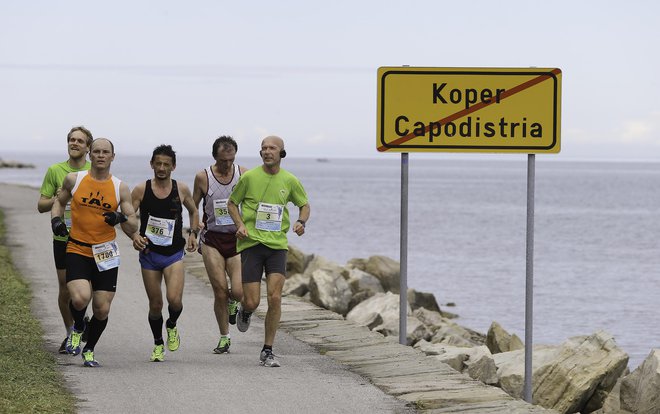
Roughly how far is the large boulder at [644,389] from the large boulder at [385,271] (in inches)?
470

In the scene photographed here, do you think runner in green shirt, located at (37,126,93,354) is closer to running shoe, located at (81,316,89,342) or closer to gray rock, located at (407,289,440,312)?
running shoe, located at (81,316,89,342)

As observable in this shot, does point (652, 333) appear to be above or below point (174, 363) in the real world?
below

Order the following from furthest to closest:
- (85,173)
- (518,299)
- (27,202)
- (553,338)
A: 1. (27,202)
2. (518,299)
3. (553,338)
4. (85,173)

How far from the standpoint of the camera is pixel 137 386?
30.5 feet

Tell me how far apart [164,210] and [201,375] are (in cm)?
A: 134

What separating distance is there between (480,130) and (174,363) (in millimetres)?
3076

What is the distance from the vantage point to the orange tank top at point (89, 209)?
Result: 9.95m

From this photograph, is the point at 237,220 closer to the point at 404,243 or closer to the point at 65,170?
the point at 65,170

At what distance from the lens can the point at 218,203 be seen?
1093 cm

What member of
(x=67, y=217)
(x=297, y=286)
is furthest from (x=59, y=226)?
(x=297, y=286)

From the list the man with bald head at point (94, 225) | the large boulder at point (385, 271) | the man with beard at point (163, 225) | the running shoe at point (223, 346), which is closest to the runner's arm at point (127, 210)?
the man with bald head at point (94, 225)

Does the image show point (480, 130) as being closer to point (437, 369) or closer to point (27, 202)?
point (437, 369)

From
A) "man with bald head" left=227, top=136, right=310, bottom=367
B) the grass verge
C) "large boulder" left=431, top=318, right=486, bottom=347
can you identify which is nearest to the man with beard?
"man with bald head" left=227, top=136, right=310, bottom=367

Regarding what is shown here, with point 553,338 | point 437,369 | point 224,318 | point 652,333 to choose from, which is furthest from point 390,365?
point 652,333
